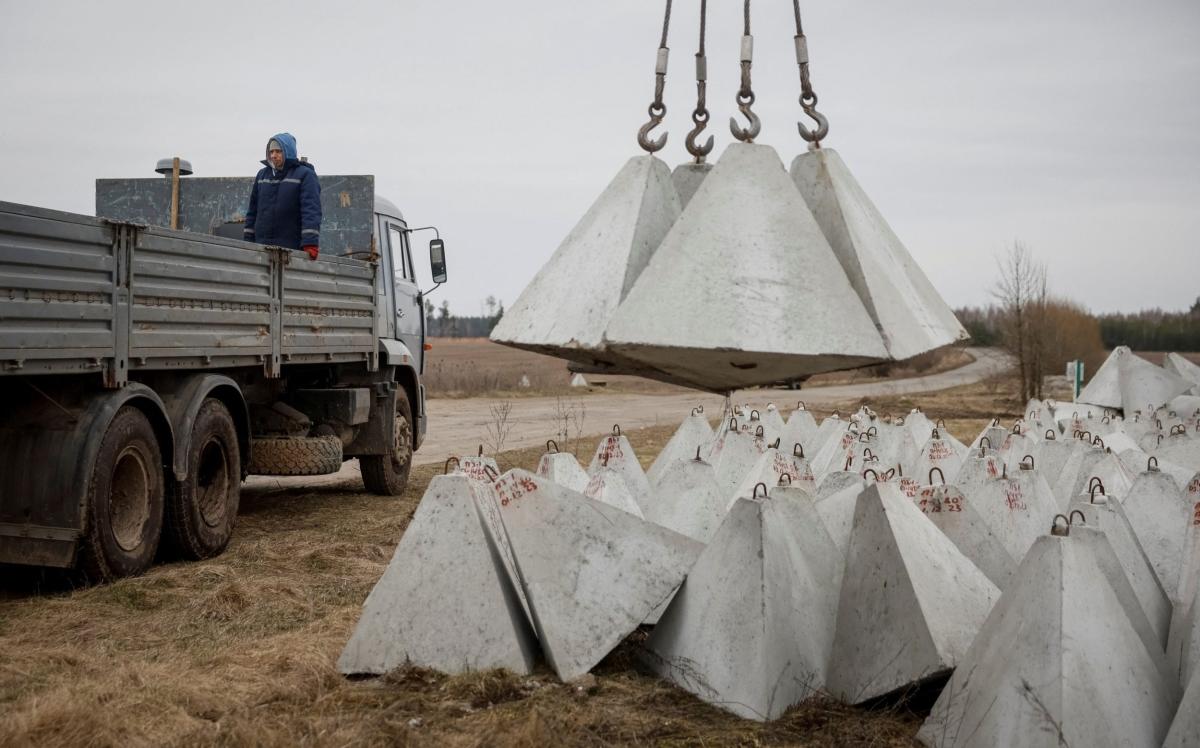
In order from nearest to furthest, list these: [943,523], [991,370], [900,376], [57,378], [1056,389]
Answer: [943,523], [57,378], [1056,389], [991,370], [900,376]

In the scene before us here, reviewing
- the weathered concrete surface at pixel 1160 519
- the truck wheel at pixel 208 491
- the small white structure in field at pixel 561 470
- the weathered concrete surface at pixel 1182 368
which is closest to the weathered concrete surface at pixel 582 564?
the small white structure in field at pixel 561 470

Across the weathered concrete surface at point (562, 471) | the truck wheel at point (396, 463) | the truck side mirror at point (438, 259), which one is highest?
the truck side mirror at point (438, 259)

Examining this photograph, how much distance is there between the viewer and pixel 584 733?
439cm

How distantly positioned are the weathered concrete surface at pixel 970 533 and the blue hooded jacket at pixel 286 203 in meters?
5.72

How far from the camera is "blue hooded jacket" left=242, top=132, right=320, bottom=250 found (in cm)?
957

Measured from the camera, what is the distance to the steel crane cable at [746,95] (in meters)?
4.41

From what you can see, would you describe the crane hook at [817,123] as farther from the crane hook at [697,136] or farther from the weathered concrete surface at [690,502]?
the weathered concrete surface at [690,502]

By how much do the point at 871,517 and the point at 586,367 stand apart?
1364mm

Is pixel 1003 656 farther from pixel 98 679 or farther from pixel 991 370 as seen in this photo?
pixel 991 370

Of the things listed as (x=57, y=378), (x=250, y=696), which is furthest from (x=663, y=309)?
(x=57, y=378)

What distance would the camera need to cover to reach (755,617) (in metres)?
4.87

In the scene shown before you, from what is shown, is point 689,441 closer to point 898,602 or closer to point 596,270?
point 898,602

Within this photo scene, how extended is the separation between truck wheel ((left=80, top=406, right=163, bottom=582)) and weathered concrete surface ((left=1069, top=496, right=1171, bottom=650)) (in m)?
5.18

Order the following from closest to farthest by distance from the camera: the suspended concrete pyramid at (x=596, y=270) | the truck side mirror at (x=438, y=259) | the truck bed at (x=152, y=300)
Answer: the suspended concrete pyramid at (x=596, y=270) → the truck bed at (x=152, y=300) → the truck side mirror at (x=438, y=259)
